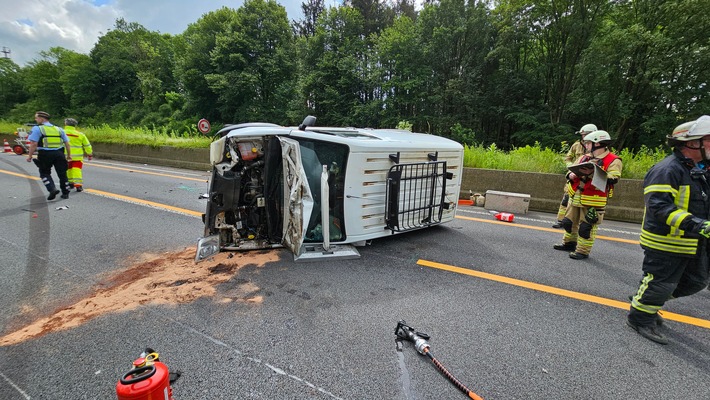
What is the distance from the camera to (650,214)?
2.32 metres

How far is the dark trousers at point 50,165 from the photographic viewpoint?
6422 mm

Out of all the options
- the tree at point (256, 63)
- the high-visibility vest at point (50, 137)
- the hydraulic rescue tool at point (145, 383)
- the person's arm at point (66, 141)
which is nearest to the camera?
the hydraulic rescue tool at point (145, 383)

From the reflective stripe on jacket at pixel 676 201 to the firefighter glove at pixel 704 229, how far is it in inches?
6.6

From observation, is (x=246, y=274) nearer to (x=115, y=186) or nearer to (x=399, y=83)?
(x=115, y=186)

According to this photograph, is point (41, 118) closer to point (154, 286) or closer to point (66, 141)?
point (66, 141)

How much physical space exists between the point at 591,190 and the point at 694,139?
62.1 inches

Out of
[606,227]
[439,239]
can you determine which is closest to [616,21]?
Answer: [606,227]

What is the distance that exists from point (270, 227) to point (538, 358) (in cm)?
309

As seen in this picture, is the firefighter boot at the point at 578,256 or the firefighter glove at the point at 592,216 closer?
the firefighter glove at the point at 592,216

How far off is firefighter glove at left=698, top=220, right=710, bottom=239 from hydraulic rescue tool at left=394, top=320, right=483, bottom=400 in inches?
71.8

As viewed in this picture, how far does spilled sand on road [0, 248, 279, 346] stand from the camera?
8.11 feet

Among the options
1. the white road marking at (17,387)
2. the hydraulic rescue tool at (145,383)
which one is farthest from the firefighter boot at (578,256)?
the white road marking at (17,387)

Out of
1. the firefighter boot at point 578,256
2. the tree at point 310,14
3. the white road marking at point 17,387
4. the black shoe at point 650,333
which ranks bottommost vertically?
the white road marking at point 17,387

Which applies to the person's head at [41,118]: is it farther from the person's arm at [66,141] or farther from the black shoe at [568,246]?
the black shoe at [568,246]
